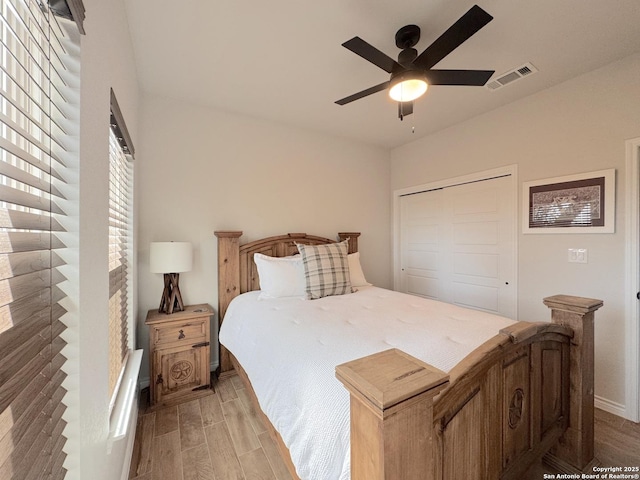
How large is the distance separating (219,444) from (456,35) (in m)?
2.78

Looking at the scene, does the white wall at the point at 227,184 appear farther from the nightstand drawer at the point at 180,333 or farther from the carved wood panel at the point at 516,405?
the carved wood panel at the point at 516,405

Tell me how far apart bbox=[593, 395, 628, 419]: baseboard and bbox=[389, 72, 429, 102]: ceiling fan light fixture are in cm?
279

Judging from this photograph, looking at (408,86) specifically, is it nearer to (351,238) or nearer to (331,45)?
(331,45)

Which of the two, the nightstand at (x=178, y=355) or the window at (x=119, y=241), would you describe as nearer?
the window at (x=119, y=241)

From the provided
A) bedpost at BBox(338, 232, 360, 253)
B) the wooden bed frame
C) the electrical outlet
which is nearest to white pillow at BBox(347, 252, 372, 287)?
bedpost at BBox(338, 232, 360, 253)

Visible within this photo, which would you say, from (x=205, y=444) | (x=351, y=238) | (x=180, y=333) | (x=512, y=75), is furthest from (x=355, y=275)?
(x=512, y=75)

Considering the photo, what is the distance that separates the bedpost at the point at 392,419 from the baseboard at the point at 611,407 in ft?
8.35

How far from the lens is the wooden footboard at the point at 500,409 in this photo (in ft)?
2.01

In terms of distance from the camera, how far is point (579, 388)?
1452 millimetres

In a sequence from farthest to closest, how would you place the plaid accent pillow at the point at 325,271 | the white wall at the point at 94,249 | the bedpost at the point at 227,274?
1. the bedpost at the point at 227,274
2. the plaid accent pillow at the point at 325,271
3. the white wall at the point at 94,249

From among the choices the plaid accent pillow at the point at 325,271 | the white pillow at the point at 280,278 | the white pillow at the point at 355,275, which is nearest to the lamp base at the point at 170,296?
the white pillow at the point at 280,278

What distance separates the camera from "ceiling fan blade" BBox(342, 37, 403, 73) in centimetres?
139

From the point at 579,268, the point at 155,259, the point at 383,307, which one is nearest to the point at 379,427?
the point at 383,307

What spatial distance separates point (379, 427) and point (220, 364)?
2369 millimetres
